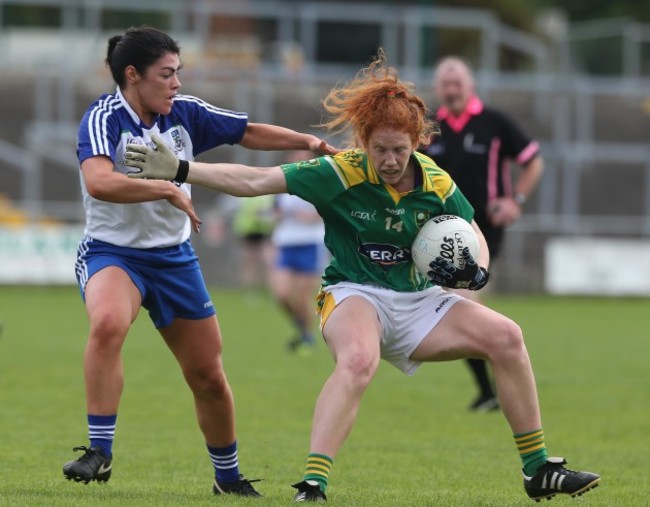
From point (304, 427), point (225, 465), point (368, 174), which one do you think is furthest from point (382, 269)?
point (304, 427)

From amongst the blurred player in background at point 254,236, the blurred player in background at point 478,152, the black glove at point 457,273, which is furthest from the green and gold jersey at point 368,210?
the blurred player in background at point 254,236

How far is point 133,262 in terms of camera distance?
19.8 feet

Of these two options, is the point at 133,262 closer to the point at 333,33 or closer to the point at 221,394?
the point at 221,394

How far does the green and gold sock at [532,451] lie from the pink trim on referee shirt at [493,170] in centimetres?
446

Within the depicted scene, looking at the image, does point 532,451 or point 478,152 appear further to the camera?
point 478,152

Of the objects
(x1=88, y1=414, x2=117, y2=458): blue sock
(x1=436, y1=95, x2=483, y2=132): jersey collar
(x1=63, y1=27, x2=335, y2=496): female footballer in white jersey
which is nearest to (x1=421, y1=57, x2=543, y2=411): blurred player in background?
(x1=436, y1=95, x2=483, y2=132): jersey collar

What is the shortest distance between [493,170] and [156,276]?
4610 mm

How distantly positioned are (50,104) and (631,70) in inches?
507

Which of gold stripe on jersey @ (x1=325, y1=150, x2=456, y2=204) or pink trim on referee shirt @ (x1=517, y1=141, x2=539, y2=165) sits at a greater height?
gold stripe on jersey @ (x1=325, y1=150, x2=456, y2=204)

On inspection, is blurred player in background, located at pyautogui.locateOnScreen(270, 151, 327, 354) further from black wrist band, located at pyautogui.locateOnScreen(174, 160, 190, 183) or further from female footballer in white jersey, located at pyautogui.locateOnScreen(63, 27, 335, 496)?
black wrist band, located at pyautogui.locateOnScreen(174, 160, 190, 183)

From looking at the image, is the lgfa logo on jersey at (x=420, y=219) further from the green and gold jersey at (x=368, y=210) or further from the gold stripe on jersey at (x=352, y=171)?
the gold stripe on jersey at (x=352, y=171)

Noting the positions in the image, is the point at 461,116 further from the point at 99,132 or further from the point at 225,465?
the point at 99,132

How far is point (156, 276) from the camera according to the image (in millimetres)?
6070

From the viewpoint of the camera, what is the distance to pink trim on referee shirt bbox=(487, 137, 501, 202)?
10070mm
